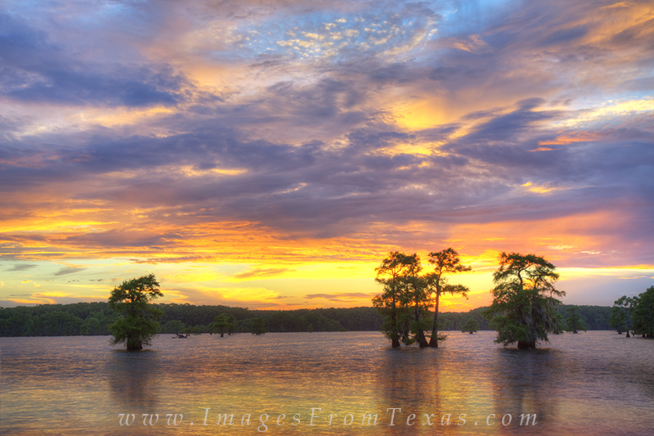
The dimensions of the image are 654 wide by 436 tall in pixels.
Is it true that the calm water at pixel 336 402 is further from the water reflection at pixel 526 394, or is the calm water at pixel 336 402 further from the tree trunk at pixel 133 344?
the tree trunk at pixel 133 344

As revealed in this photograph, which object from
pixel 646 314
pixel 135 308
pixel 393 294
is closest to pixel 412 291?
pixel 393 294

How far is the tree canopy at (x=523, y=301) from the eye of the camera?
6900 centimetres

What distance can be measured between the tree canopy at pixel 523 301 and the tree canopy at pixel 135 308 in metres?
57.0

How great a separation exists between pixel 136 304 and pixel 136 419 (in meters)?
63.4

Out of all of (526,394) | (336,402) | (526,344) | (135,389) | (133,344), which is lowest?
(133,344)

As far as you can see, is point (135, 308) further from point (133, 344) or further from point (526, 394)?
point (526, 394)

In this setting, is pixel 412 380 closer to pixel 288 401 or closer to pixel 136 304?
pixel 288 401

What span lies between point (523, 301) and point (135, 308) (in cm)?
6384

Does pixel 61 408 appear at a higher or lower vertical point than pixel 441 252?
lower

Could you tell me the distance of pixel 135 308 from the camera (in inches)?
3115

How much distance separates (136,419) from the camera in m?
20.4

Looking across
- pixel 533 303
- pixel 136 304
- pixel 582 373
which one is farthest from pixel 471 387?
pixel 136 304

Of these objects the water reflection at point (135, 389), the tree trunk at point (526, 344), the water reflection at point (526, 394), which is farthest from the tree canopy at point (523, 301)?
the water reflection at point (135, 389)

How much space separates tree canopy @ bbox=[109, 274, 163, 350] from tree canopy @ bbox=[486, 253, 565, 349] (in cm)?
5698
